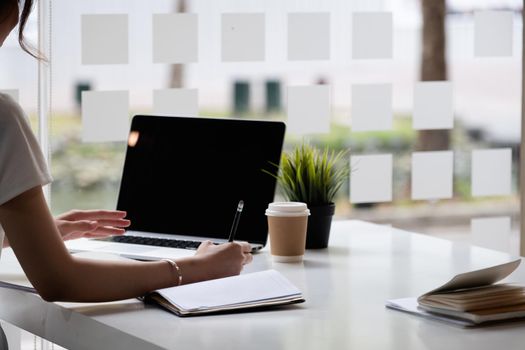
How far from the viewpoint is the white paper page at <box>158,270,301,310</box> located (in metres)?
1.58

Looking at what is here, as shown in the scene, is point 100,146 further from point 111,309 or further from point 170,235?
point 111,309

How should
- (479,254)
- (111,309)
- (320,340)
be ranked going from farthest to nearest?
(479,254), (111,309), (320,340)

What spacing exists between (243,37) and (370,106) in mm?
575

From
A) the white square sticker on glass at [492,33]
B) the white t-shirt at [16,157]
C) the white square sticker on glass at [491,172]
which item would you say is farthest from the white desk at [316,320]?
the white square sticker on glass at [492,33]

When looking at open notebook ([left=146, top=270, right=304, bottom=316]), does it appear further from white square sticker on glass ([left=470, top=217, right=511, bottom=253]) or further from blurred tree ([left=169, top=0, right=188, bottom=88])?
white square sticker on glass ([left=470, top=217, right=511, bottom=253])

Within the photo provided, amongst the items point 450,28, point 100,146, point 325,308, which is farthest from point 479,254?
point 450,28

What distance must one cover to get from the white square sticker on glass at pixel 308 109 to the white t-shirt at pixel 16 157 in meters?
1.85

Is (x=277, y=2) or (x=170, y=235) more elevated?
(x=277, y=2)

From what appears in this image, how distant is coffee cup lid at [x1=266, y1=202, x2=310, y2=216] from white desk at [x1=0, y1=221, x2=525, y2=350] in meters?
0.11

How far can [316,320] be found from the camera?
152 cm

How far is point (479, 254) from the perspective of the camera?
2.16 m

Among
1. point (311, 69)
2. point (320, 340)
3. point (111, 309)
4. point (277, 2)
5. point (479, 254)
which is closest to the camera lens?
point (320, 340)

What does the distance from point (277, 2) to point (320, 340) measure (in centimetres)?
216

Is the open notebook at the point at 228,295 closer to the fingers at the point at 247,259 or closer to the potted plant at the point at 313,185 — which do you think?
the fingers at the point at 247,259
